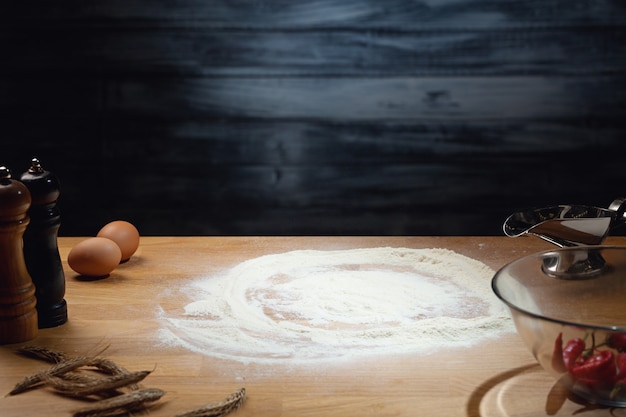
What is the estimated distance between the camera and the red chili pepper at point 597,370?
2.81ft

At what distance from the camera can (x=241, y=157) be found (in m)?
2.65

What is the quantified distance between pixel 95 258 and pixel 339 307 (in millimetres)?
470

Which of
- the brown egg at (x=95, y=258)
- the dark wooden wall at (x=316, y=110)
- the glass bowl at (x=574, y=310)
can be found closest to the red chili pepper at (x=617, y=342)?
the glass bowl at (x=574, y=310)

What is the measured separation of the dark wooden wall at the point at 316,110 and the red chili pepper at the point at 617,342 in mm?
1817

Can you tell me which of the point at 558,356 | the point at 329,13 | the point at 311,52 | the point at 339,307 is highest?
the point at 329,13

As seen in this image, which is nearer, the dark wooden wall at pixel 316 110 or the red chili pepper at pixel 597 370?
the red chili pepper at pixel 597 370

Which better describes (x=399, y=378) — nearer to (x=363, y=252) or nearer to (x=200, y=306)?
(x=200, y=306)

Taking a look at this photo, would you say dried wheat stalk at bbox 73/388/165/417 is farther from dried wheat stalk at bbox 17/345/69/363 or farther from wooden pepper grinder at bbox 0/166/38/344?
wooden pepper grinder at bbox 0/166/38/344

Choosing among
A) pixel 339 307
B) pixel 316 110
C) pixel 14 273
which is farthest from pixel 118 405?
pixel 316 110

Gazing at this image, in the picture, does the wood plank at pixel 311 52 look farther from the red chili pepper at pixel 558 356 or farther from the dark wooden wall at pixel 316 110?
the red chili pepper at pixel 558 356

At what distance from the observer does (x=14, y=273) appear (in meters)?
1.14

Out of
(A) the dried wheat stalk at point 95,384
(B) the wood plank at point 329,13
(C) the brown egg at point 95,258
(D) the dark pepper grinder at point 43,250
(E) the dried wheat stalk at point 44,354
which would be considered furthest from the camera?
(B) the wood plank at point 329,13

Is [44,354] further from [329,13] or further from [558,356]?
[329,13]

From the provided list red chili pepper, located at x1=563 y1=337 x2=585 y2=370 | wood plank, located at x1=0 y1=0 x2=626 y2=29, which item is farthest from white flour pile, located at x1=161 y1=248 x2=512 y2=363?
wood plank, located at x1=0 y1=0 x2=626 y2=29
